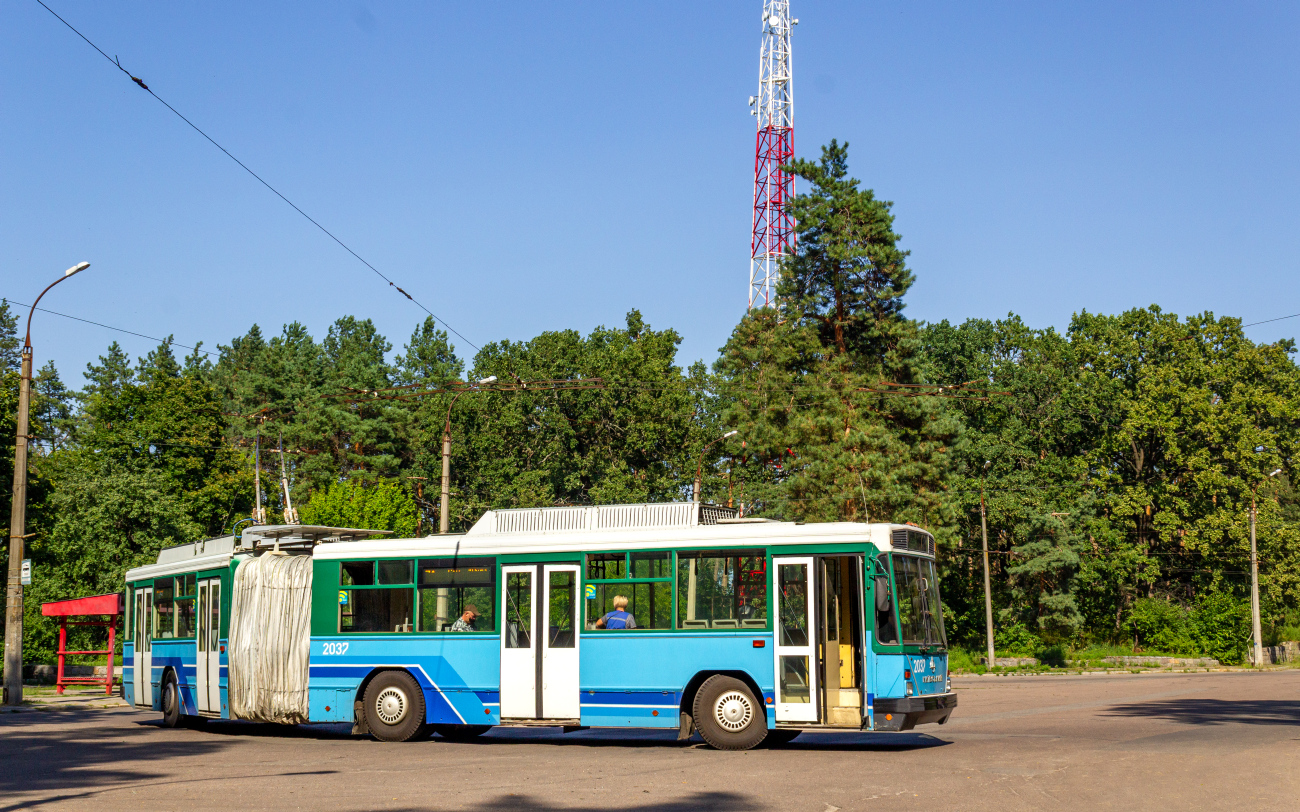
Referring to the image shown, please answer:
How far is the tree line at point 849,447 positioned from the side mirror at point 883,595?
29430 mm

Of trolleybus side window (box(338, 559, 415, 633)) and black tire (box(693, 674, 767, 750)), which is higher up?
trolleybus side window (box(338, 559, 415, 633))

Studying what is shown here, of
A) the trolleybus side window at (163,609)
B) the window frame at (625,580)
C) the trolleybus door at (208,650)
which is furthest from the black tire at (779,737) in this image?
the trolleybus side window at (163,609)

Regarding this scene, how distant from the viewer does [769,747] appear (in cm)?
1543

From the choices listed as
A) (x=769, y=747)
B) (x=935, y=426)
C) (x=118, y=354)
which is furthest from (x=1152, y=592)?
(x=118, y=354)

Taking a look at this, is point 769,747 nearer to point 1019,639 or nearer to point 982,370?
point 1019,639

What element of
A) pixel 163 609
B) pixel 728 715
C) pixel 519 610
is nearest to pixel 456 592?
pixel 519 610

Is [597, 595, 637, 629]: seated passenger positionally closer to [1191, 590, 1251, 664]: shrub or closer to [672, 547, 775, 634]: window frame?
[672, 547, 775, 634]: window frame

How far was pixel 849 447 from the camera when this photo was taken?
44969 mm

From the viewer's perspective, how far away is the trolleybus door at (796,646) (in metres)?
14.9

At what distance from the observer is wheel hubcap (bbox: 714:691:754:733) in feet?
49.5

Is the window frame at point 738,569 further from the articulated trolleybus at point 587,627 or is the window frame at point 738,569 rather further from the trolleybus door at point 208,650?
the trolleybus door at point 208,650

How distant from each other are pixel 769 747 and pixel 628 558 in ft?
9.71

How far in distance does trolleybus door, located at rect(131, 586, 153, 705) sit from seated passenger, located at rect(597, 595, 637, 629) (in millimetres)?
9098

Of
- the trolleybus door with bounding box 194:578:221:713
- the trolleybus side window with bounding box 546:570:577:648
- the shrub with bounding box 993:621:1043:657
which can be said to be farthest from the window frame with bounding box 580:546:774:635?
the shrub with bounding box 993:621:1043:657
